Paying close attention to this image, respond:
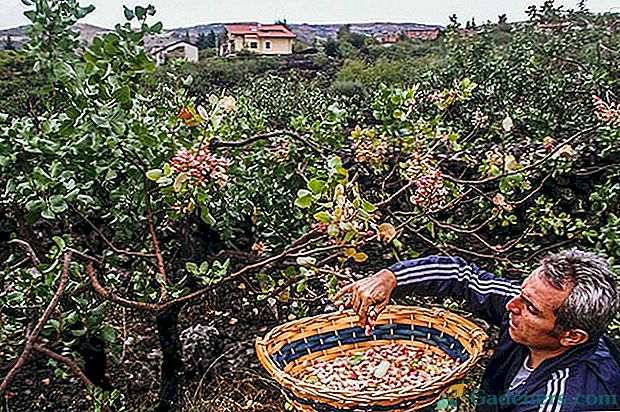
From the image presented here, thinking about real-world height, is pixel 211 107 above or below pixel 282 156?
above

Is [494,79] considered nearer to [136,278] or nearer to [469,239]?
[469,239]

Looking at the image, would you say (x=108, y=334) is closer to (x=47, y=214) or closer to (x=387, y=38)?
(x=47, y=214)

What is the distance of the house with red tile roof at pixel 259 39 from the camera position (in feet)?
27.0

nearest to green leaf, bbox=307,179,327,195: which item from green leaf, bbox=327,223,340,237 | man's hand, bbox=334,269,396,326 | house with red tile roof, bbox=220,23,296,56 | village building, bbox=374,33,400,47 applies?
green leaf, bbox=327,223,340,237

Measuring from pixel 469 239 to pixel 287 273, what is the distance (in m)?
1.74

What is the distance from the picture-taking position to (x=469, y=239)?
11.0 feet

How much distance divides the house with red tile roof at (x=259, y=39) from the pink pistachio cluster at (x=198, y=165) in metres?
6.86

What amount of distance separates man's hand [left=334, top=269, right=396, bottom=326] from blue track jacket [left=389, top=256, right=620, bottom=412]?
0.17 ft

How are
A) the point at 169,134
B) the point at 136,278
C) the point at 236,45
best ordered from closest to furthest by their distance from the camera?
the point at 169,134
the point at 136,278
the point at 236,45

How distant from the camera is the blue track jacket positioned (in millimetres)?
1237

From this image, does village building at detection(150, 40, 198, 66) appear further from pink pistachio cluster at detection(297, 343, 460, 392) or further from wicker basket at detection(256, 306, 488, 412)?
pink pistachio cluster at detection(297, 343, 460, 392)

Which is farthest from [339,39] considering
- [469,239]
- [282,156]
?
[282,156]

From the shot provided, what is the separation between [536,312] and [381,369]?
0.57 metres

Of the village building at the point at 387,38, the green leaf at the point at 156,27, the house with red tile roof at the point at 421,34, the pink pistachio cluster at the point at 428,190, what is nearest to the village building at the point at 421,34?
the house with red tile roof at the point at 421,34
